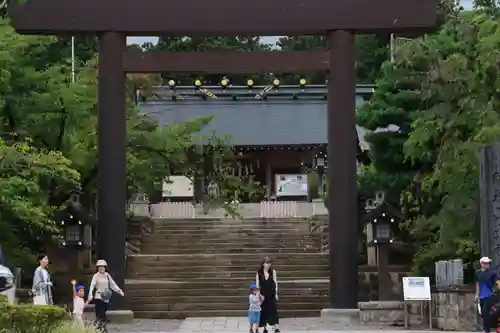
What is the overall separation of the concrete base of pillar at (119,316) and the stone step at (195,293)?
126 inches

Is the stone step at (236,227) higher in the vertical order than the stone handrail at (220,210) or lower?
lower

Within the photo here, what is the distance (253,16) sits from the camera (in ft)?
70.1

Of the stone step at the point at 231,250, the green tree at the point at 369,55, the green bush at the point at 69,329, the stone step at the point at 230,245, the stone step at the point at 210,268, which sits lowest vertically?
the stone step at the point at 210,268

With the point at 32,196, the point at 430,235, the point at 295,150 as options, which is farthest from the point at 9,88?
the point at 295,150

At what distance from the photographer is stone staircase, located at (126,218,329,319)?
23953 mm

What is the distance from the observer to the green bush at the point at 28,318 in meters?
10.6

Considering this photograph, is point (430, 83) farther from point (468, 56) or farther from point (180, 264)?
point (180, 264)

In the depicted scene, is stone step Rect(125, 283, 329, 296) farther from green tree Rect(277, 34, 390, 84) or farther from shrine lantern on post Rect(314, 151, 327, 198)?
green tree Rect(277, 34, 390, 84)

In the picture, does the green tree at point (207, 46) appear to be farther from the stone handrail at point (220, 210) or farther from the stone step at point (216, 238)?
the stone step at point (216, 238)

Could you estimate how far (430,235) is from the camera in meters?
25.9

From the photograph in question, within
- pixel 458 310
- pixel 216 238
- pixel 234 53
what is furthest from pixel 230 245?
pixel 458 310

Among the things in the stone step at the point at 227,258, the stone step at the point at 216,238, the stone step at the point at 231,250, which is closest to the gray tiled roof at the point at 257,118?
the stone step at the point at 216,238

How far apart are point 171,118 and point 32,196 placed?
77.5ft

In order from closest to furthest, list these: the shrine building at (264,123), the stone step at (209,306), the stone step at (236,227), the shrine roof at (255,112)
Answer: the stone step at (209,306) → the stone step at (236,227) → the shrine building at (264,123) → the shrine roof at (255,112)
